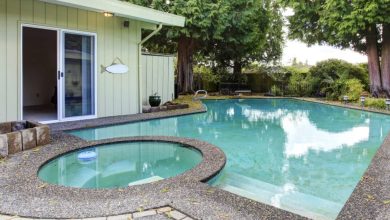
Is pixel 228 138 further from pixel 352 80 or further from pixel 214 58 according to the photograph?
pixel 214 58

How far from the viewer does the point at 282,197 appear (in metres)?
3.38

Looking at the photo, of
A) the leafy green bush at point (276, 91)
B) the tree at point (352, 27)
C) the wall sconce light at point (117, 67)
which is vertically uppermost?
the tree at point (352, 27)

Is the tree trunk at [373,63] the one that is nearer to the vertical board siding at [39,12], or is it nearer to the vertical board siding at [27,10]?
the vertical board siding at [39,12]

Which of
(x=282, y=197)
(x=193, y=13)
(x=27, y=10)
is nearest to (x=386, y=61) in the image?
(x=193, y=13)

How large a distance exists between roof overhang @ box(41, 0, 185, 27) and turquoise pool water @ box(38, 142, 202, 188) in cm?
299

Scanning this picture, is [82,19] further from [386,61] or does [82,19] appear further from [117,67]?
[386,61]

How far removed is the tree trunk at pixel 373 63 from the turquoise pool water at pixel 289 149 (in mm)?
4403

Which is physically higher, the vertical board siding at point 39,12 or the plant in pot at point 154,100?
the vertical board siding at point 39,12

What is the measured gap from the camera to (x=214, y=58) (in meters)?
19.4

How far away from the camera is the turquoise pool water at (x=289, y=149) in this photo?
137 inches

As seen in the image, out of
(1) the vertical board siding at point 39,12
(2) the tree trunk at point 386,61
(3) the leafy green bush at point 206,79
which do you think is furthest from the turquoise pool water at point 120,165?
(3) the leafy green bush at point 206,79

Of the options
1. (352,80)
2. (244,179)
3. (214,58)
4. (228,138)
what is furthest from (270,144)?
(214,58)

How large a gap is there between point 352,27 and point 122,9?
8.94 metres

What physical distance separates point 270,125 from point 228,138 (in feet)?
7.03
